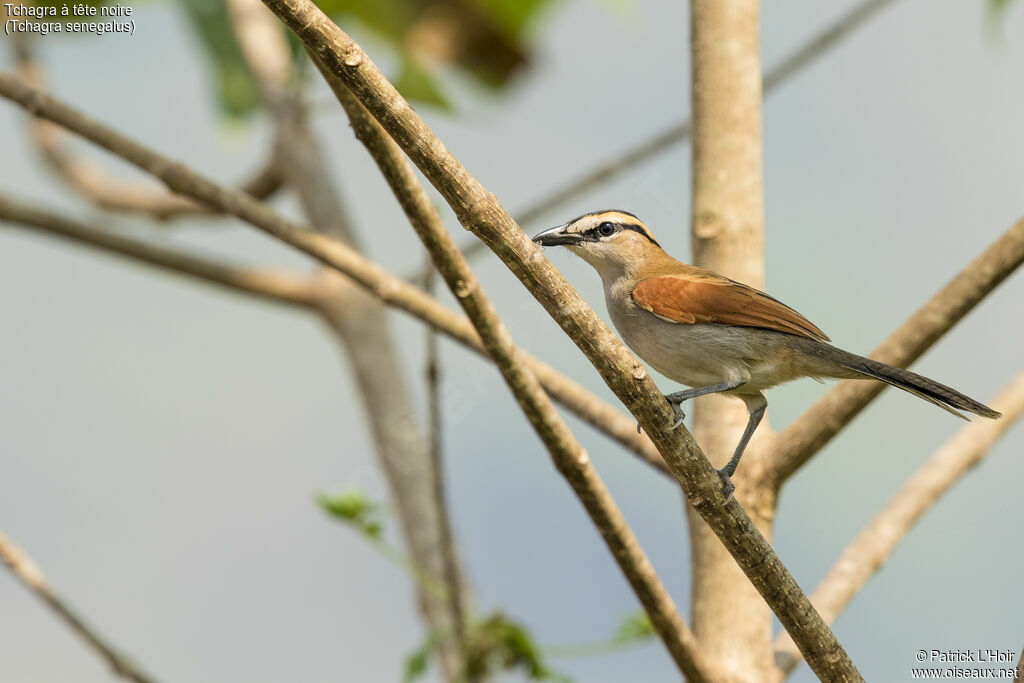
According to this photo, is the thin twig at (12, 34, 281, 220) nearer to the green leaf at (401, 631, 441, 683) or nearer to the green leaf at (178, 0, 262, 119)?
the green leaf at (178, 0, 262, 119)

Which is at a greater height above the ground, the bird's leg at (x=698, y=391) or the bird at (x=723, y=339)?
the bird at (x=723, y=339)

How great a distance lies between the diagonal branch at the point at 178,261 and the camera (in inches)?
203

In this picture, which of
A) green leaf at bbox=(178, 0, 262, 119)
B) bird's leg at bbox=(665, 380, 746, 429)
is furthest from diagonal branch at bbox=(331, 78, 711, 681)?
green leaf at bbox=(178, 0, 262, 119)

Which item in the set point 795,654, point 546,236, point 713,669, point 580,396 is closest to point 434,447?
point 580,396

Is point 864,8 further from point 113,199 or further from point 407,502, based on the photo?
point 113,199

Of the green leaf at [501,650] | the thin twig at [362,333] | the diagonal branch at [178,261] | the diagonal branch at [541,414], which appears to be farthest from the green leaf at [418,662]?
the diagonal branch at [178,261]

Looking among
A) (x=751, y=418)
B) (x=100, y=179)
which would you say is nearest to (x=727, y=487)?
(x=751, y=418)

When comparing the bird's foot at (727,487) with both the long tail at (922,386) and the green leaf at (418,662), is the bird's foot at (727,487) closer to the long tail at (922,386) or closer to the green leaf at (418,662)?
the long tail at (922,386)

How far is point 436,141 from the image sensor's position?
221cm

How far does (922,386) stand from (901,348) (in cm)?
43

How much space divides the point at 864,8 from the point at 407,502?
3.36m

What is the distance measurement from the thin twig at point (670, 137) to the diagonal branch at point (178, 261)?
7.05 ft

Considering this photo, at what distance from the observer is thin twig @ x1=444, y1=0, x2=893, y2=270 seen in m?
4.17

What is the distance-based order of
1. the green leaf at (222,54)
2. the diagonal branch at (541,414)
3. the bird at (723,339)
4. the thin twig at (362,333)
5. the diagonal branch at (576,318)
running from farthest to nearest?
the green leaf at (222,54) → the thin twig at (362,333) → the bird at (723,339) → the diagonal branch at (541,414) → the diagonal branch at (576,318)
